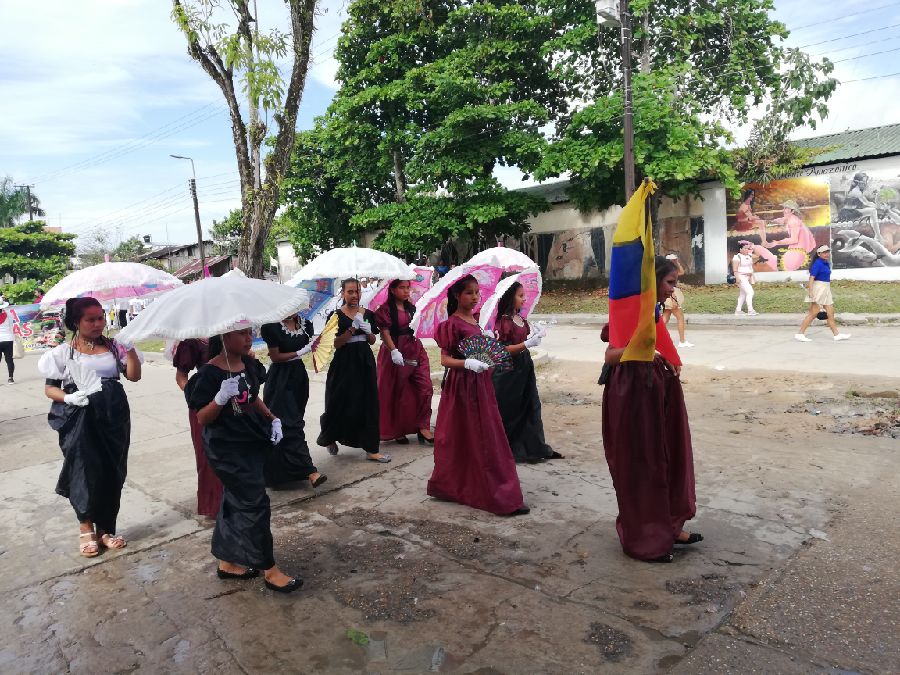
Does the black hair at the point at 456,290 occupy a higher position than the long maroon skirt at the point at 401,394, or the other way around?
the black hair at the point at 456,290

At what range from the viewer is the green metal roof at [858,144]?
63.4ft

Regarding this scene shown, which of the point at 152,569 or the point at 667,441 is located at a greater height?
the point at 667,441

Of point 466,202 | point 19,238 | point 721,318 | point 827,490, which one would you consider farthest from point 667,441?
point 19,238

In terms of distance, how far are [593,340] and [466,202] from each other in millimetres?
9496

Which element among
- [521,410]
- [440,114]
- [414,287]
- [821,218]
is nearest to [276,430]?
[521,410]

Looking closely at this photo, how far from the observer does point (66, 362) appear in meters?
4.15

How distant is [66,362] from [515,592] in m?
3.01

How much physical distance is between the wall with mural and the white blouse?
2073cm

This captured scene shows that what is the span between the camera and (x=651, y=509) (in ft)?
11.9

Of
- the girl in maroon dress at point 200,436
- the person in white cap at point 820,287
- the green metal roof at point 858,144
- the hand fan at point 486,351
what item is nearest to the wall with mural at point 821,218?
the green metal roof at point 858,144

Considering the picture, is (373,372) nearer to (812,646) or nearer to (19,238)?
(812,646)

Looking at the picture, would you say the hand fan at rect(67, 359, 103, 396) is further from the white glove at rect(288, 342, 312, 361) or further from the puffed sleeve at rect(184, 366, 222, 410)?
the white glove at rect(288, 342, 312, 361)

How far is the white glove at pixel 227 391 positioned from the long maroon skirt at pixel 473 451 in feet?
5.72

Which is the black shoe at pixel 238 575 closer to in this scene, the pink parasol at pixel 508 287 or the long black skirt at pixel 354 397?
the long black skirt at pixel 354 397
